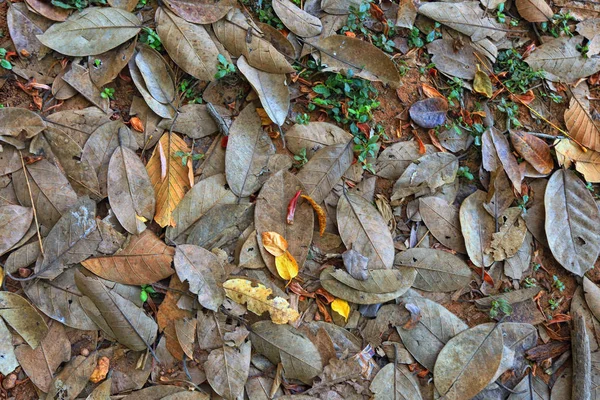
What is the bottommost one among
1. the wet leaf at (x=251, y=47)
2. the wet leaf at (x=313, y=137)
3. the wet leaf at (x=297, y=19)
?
the wet leaf at (x=313, y=137)

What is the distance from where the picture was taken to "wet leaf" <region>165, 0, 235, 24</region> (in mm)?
2170

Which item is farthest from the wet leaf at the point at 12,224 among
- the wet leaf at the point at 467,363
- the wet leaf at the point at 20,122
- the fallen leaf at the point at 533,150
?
the fallen leaf at the point at 533,150

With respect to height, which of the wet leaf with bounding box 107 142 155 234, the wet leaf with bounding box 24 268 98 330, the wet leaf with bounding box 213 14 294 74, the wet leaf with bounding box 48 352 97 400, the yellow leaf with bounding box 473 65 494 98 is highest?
the wet leaf with bounding box 213 14 294 74

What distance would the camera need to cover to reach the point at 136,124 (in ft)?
6.97

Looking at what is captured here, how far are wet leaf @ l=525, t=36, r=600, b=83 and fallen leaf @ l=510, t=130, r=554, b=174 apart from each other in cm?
36

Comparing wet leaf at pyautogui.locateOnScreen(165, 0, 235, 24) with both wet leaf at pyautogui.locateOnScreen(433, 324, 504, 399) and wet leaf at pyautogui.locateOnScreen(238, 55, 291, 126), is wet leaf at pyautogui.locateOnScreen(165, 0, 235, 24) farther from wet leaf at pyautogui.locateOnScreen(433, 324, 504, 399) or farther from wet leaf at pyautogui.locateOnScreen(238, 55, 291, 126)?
wet leaf at pyautogui.locateOnScreen(433, 324, 504, 399)

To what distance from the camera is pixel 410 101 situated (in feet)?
7.75

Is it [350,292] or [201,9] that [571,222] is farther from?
[201,9]

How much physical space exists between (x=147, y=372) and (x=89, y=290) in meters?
0.40

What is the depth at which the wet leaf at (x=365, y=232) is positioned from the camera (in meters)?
2.15

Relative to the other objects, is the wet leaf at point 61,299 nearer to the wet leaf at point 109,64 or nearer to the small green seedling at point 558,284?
the wet leaf at point 109,64

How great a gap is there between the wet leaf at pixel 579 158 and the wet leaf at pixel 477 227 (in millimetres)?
466

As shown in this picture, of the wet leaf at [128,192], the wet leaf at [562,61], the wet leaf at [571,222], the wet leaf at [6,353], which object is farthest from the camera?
the wet leaf at [562,61]

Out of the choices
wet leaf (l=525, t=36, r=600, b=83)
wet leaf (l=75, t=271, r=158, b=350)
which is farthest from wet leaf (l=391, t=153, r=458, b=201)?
wet leaf (l=75, t=271, r=158, b=350)
